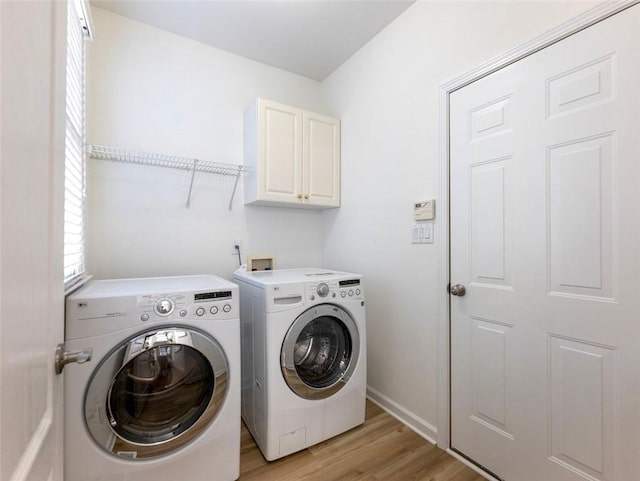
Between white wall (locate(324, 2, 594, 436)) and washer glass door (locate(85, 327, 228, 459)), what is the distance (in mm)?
1145

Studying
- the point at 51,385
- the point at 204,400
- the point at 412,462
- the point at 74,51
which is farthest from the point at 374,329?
the point at 74,51

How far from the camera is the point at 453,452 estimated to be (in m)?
1.61

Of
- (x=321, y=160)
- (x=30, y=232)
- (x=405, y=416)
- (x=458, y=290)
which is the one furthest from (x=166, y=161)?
(x=405, y=416)

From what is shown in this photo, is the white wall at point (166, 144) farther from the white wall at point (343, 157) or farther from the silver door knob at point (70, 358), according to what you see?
the silver door knob at point (70, 358)

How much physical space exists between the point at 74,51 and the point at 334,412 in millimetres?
2283

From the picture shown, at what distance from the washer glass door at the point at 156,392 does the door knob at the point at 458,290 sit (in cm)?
123

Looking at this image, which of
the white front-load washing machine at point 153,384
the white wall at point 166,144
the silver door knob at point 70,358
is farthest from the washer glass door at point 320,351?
the silver door knob at point 70,358

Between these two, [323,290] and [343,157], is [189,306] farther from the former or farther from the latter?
[343,157]

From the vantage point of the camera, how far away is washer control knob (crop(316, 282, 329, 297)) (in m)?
1.67

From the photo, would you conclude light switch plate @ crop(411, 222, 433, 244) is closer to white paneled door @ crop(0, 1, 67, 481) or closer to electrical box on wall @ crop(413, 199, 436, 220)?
electrical box on wall @ crop(413, 199, 436, 220)

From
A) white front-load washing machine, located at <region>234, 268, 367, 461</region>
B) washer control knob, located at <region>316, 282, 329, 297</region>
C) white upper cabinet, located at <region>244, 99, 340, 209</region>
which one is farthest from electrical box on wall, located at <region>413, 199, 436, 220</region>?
white upper cabinet, located at <region>244, 99, 340, 209</region>

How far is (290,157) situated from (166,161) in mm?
853

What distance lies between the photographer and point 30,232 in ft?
1.57

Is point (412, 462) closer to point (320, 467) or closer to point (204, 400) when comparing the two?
point (320, 467)
